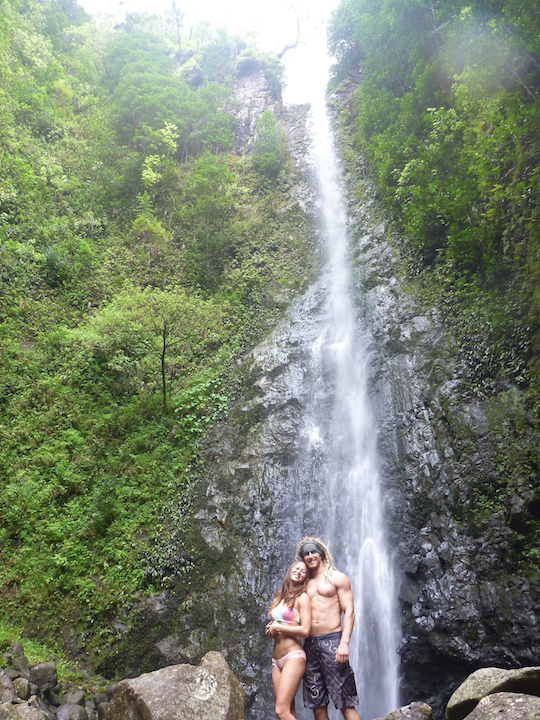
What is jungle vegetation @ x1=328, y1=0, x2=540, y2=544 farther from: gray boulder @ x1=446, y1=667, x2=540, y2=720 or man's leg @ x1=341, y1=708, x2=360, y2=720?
man's leg @ x1=341, y1=708, x2=360, y2=720

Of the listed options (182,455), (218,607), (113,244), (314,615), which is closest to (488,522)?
(314,615)

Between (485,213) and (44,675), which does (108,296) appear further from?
(485,213)

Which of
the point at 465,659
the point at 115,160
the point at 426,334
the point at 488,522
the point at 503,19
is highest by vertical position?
the point at 115,160

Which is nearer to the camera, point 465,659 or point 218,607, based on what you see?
point 465,659

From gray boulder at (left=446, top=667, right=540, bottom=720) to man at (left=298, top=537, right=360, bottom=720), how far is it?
2.81 feet

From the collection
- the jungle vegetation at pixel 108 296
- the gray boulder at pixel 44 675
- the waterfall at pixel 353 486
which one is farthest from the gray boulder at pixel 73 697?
the waterfall at pixel 353 486

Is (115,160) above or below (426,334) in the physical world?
above

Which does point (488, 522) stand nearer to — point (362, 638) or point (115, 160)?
point (362, 638)

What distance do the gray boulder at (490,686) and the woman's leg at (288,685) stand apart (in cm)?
132

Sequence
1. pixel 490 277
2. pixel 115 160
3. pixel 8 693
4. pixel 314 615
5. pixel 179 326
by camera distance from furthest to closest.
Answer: pixel 115 160 < pixel 179 326 < pixel 490 277 < pixel 8 693 < pixel 314 615

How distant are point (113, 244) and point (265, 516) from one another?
1060cm

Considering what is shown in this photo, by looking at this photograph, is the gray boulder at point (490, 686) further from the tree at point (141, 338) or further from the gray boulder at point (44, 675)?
the tree at point (141, 338)

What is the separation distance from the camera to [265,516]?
25.5 feet

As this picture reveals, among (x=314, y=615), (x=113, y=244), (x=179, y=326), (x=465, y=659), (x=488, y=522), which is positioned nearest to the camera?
(x=314, y=615)
